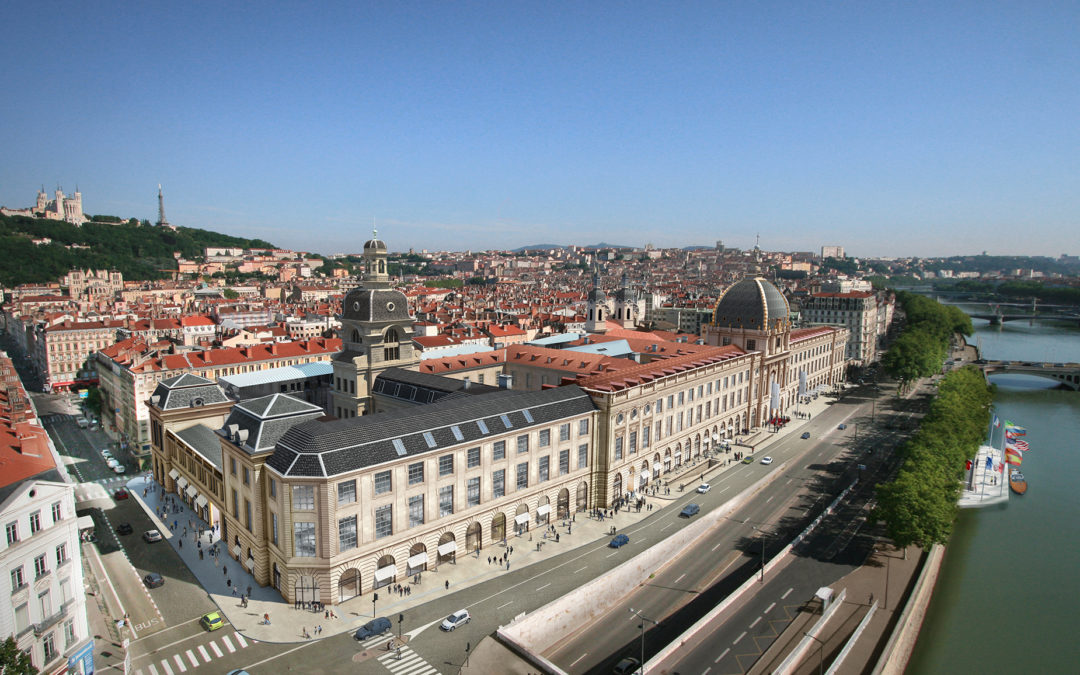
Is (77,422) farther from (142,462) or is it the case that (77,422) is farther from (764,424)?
(764,424)

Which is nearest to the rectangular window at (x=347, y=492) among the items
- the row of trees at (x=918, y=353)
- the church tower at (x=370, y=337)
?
the church tower at (x=370, y=337)

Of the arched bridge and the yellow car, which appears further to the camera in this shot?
the arched bridge

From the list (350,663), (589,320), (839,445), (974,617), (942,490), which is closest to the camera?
(350,663)

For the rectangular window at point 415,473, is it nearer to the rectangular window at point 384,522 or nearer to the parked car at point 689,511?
the rectangular window at point 384,522

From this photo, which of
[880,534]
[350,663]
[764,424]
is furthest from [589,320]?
[350,663]

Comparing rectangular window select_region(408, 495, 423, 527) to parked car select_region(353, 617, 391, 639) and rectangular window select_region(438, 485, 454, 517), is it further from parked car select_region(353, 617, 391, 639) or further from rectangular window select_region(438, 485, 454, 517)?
parked car select_region(353, 617, 391, 639)

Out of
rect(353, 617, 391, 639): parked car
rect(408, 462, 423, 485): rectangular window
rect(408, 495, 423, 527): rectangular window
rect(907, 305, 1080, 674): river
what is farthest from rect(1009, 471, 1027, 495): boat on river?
rect(353, 617, 391, 639): parked car

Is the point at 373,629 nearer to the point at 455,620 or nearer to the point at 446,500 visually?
the point at 455,620
